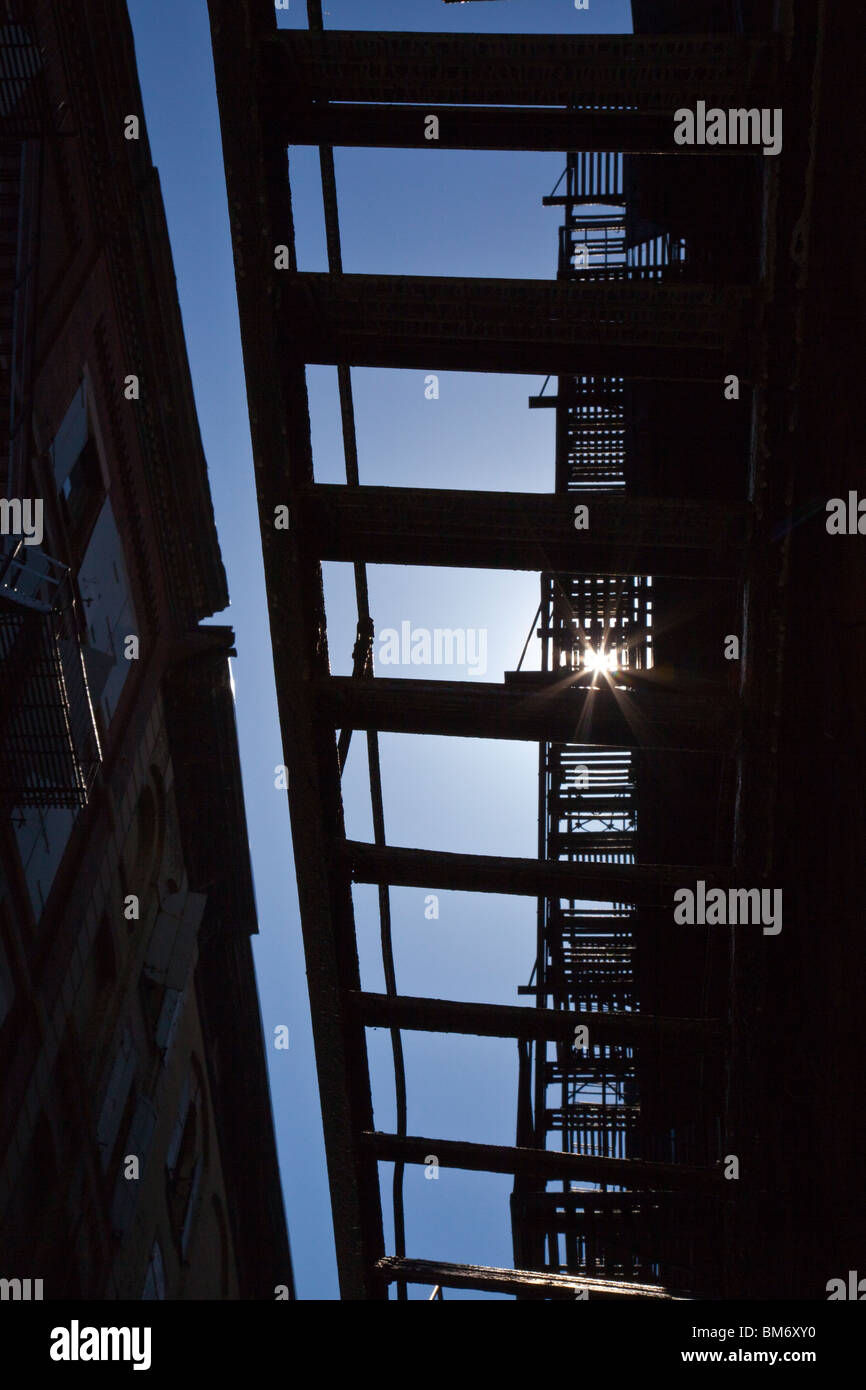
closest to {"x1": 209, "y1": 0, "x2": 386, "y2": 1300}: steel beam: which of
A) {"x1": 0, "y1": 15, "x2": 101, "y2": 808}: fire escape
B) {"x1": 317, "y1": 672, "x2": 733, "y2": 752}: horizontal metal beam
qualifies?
{"x1": 317, "y1": 672, "x2": 733, "y2": 752}: horizontal metal beam

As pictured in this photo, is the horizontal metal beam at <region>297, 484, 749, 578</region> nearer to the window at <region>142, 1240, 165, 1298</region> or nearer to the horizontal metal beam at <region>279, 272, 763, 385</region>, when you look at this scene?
the horizontal metal beam at <region>279, 272, 763, 385</region>

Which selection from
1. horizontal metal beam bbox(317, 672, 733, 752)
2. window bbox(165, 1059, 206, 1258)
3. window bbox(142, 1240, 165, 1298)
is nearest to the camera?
horizontal metal beam bbox(317, 672, 733, 752)

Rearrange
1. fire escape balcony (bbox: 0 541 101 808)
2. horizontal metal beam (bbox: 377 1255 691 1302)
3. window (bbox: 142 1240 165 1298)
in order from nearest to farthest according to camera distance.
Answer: horizontal metal beam (bbox: 377 1255 691 1302)
fire escape balcony (bbox: 0 541 101 808)
window (bbox: 142 1240 165 1298)

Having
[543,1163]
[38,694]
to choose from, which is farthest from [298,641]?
[38,694]

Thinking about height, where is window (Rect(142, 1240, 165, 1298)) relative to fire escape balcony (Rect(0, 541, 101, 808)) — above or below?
below

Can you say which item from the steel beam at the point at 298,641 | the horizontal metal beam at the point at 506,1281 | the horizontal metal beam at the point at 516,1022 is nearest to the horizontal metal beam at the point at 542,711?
the steel beam at the point at 298,641

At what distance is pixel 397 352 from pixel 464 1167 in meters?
5.36

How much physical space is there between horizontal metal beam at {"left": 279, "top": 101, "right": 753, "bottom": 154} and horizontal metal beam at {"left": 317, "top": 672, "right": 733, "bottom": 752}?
A: 8.40 ft

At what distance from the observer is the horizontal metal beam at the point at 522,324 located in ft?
15.8

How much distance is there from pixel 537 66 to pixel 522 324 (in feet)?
3.37

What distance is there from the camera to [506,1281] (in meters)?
7.79

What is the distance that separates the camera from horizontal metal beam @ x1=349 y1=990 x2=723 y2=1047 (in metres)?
6.43

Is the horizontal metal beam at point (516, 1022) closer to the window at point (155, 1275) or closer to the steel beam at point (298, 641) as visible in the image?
the steel beam at point (298, 641)

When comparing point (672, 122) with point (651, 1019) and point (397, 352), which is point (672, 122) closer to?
point (397, 352)
